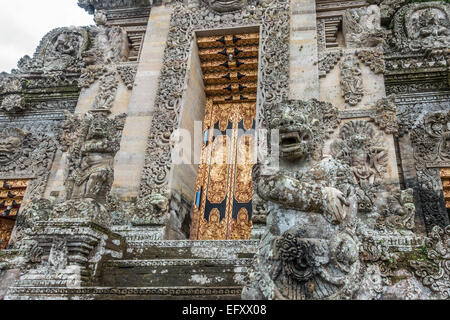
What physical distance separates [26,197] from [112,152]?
5650mm

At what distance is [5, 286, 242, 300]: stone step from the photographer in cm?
450

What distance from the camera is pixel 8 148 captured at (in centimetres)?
1120

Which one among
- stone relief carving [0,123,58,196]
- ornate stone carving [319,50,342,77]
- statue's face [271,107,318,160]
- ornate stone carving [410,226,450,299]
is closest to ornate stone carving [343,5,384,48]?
ornate stone carving [319,50,342,77]

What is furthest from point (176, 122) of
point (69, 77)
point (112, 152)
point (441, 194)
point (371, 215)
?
point (441, 194)

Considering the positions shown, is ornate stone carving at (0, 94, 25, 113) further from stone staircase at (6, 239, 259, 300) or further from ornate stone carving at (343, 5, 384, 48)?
ornate stone carving at (343, 5, 384, 48)

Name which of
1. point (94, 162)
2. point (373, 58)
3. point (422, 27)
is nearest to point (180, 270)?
point (94, 162)

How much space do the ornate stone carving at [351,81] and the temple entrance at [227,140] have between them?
275 centimetres

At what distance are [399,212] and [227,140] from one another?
218 inches

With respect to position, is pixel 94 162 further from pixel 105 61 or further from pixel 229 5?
pixel 229 5

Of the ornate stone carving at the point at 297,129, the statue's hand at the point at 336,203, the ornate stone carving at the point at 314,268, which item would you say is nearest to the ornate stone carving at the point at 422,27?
the ornate stone carving at the point at 297,129

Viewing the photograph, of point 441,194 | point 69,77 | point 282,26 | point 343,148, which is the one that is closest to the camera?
point 343,148
